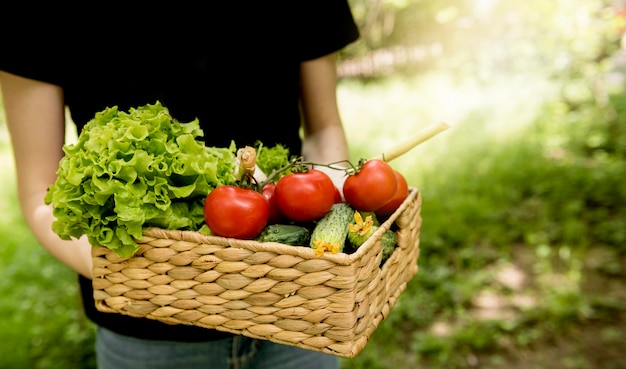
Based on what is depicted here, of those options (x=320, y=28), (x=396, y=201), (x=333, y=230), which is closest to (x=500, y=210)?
(x=320, y=28)

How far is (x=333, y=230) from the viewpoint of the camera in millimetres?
1168

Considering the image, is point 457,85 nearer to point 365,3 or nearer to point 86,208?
point 365,3

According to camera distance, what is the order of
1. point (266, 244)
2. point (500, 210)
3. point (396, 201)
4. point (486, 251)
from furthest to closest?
point (500, 210)
point (486, 251)
point (396, 201)
point (266, 244)

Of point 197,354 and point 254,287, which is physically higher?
point 254,287

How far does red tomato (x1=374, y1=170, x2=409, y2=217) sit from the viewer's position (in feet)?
4.46

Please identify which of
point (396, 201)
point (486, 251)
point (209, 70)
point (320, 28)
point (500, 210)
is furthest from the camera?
point (500, 210)

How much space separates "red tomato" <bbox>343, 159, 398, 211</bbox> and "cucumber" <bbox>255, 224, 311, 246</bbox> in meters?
0.14

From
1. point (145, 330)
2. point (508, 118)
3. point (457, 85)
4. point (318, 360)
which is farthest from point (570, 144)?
point (145, 330)

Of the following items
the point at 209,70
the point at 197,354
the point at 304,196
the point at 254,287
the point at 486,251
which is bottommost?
the point at 486,251

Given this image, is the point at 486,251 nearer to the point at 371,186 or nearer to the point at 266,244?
the point at 371,186

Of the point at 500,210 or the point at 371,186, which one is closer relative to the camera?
the point at 371,186

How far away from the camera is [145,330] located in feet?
4.99

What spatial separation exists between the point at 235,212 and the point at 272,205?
21cm

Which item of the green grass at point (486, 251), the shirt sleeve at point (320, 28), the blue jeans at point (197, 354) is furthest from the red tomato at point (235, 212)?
the green grass at point (486, 251)
